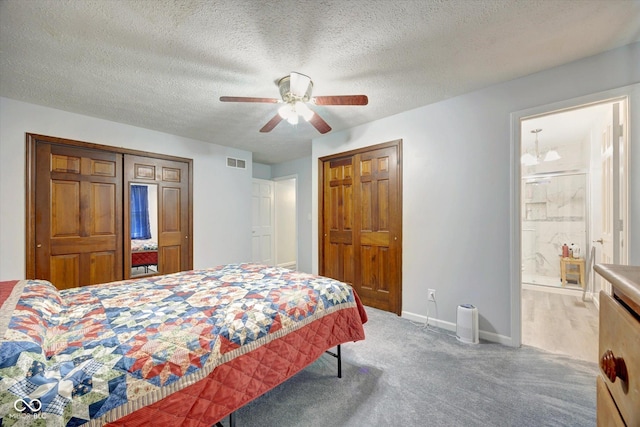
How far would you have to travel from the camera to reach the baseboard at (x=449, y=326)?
2434 mm

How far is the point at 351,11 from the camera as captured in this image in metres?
1.59

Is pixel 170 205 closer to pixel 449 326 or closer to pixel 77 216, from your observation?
pixel 77 216

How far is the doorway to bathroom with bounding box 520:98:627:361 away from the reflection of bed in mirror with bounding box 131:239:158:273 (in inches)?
178

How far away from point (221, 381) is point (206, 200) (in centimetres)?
350

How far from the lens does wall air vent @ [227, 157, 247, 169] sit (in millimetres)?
4547

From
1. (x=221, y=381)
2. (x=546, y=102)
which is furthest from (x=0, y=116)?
(x=546, y=102)

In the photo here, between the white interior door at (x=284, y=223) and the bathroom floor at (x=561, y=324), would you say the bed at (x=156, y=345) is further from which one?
the white interior door at (x=284, y=223)

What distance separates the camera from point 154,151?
12.1 ft

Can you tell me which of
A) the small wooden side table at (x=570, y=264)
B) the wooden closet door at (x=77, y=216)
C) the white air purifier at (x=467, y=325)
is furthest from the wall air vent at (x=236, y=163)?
the small wooden side table at (x=570, y=264)

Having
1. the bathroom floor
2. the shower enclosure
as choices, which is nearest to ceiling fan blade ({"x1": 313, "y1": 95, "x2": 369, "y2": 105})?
the bathroom floor

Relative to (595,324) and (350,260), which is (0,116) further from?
(595,324)

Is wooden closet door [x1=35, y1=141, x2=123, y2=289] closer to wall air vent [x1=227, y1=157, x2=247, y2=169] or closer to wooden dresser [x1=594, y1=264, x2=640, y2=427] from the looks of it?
wall air vent [x1=227, y1=157, x2=247, y2=169]

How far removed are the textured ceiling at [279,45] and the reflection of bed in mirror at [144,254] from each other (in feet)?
5.89

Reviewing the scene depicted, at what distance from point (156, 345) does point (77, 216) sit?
3.08 m
